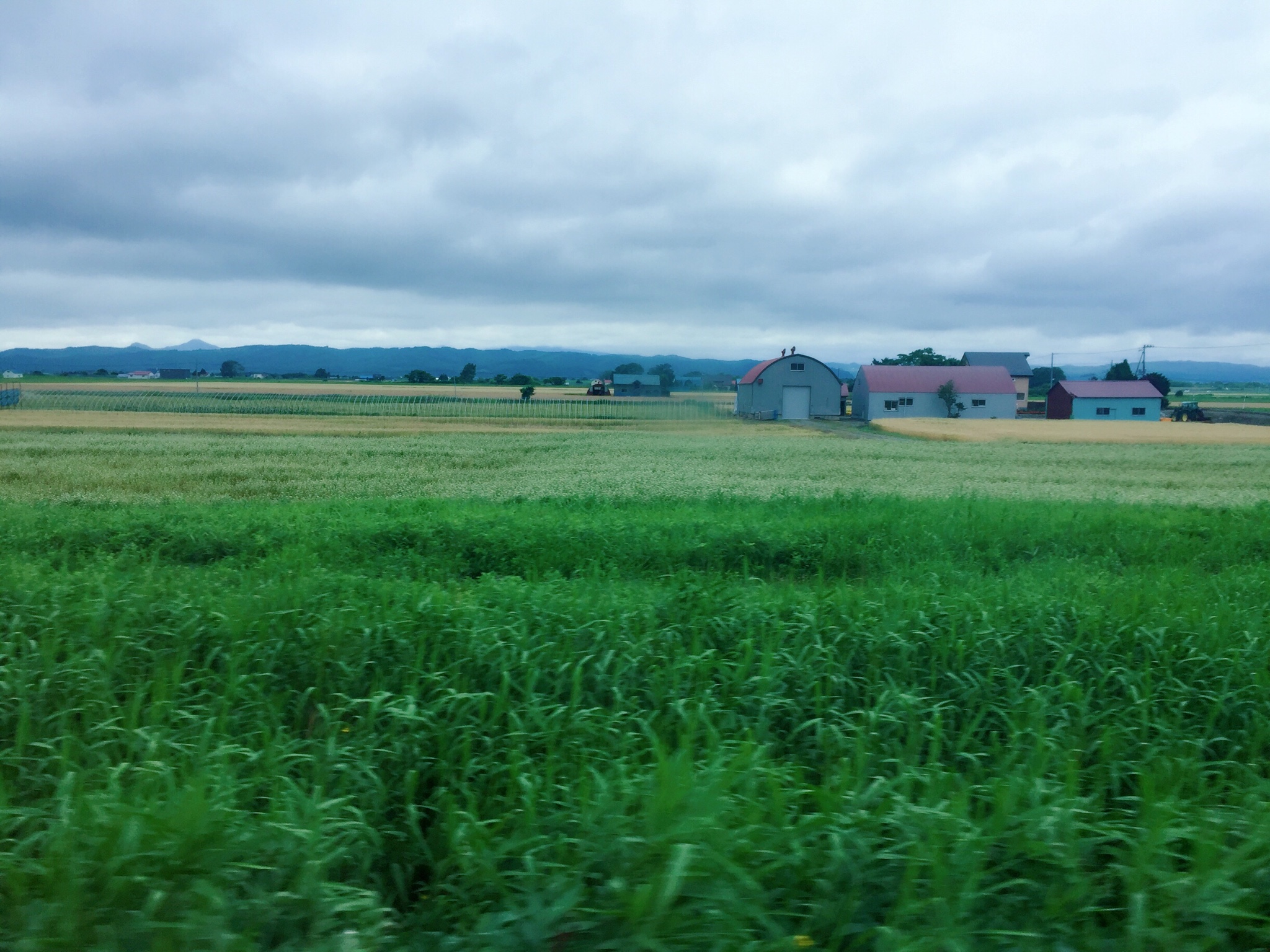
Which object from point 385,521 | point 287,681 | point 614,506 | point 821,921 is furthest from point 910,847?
point 614,506

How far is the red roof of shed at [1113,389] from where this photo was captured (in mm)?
63656

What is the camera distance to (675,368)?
49.2 meters

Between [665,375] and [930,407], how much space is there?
23.6 metres

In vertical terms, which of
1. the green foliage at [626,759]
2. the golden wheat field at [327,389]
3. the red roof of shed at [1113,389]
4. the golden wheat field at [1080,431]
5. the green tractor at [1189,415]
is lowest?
the green foliage at [626,759]

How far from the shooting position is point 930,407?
6197 cm

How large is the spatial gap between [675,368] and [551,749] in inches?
1799

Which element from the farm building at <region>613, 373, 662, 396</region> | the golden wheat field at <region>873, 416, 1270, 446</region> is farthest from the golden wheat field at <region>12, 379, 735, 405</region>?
the golden wheat field at <region>873, 416, 1270, 446</region>

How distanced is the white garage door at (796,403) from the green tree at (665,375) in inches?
414

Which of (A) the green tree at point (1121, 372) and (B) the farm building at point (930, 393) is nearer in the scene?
(B) the farm building at point (930, 393)

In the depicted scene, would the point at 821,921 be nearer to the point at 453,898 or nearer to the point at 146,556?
the point at 453,898

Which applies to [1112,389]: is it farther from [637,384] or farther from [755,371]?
[637,384]

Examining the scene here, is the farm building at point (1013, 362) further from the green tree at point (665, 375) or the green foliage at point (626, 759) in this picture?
the green foliage at point (626, 759)

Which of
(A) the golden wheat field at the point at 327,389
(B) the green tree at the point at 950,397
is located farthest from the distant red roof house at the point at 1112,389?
(A) the golden wheat field at the point at 327,389

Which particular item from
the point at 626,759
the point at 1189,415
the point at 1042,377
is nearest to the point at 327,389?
the point at 1189,415
